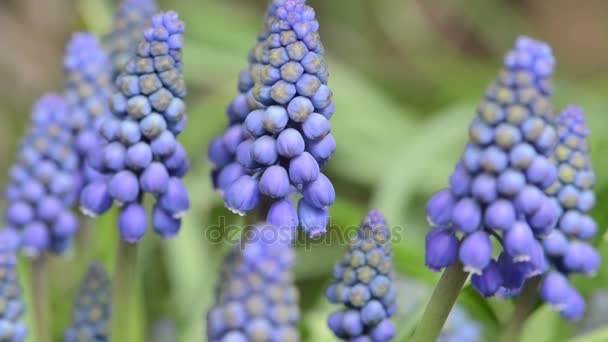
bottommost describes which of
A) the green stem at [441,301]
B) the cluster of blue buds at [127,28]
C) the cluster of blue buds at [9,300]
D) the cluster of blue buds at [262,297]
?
the cluster of blue buds at [9,300]

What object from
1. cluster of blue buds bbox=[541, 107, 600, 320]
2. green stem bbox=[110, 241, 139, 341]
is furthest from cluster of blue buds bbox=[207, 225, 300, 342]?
cluster of blue buds bbox=[541, 107, 600, 320]

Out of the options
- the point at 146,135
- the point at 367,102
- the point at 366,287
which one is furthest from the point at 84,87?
the point at 367,102

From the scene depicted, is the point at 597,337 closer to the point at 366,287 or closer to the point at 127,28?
the point at 366,287

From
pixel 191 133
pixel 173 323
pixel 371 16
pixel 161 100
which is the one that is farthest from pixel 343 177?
pixel 161 100

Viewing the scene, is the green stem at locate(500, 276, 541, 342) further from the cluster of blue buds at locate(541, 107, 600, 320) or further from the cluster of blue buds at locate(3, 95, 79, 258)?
the cluster of blue buds at locate(3, 95, 79, 258)

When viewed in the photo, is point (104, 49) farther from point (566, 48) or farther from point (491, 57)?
point (566, 48)

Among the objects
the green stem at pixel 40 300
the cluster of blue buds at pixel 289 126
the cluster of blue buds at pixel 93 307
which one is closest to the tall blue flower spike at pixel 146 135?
the cluster of blue buds at pixel 289 126

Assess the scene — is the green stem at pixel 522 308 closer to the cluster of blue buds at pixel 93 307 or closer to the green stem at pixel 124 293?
the green stem at pixel 124 293
